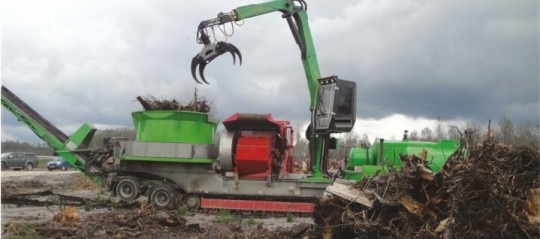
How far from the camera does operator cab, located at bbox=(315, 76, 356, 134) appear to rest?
43.0 ft

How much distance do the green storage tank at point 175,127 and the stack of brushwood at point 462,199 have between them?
7787 mm

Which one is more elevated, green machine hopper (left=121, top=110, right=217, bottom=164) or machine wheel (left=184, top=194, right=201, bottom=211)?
green machine hopper (left=121, top=110, right=217, bottom=164)

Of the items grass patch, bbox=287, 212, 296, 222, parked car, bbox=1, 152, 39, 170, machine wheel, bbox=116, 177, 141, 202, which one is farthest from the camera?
parked car, bbox=1, 152, 39, 170

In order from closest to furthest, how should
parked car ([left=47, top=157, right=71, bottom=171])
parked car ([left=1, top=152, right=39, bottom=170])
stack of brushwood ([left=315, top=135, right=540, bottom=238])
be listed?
stack of brushwood ([left=315, top=135, right=540, bottom=238]) → parked car ([left=1, top=152, right=39, bottom=170]) → parked car ([left=47, top=157, right=71, bottom=171])

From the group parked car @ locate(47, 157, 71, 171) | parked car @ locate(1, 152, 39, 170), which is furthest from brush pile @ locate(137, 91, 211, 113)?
parked car @ locate(47, 157, 71, 171)

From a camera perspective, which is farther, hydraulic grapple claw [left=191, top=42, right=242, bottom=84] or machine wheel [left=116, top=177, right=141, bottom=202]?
machine wheel [left=116, top=177, right=141, bottom=202]

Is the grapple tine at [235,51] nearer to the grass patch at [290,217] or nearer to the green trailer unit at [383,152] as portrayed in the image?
the green trailer unit at [383,152]

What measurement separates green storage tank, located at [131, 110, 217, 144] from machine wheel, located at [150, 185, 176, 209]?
134cm

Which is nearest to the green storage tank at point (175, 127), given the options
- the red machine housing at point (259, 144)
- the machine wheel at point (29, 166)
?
the red machine housing at point (259, 144)

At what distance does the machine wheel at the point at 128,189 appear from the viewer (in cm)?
1428

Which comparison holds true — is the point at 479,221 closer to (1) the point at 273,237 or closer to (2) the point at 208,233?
(1) the point at 273,237

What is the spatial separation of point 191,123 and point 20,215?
4.87 meters

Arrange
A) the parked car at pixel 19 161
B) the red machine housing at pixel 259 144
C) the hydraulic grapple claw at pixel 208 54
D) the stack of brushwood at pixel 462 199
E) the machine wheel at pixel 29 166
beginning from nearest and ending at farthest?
the stack of brushwood at pixel 462 199, the red machine housing at pixel 259 144, the hydraulic grapple claw at pixel 208 54, the parked car at pixel 19 161, the machine wheel at pixel 29 166

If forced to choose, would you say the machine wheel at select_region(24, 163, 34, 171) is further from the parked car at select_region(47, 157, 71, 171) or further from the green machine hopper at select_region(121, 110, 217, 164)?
the green machine hopper at select_region(121, 110, 217, 164)
